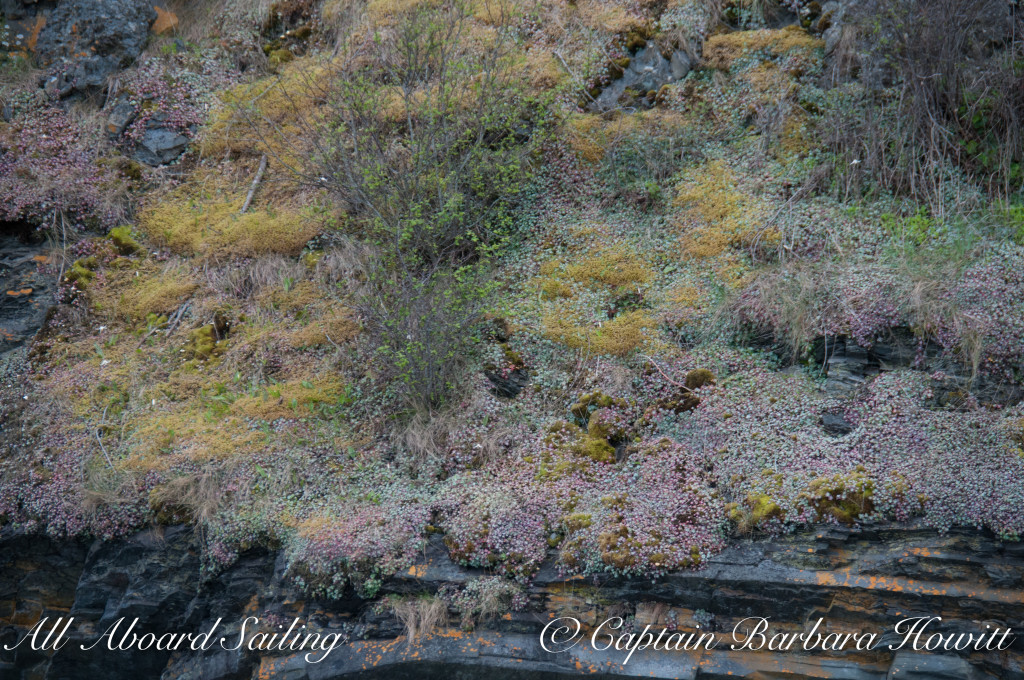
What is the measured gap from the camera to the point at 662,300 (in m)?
6.05

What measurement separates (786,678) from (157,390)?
17.8 ft

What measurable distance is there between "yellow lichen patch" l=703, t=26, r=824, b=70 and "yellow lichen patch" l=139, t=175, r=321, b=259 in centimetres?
469

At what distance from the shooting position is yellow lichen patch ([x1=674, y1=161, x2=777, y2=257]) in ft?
20.5

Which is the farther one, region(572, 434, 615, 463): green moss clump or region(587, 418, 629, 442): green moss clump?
region(587, 418, 629, 442): green moss clump

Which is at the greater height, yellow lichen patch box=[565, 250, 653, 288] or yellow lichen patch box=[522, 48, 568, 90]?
yellow lichen patch box=[522, 48, 568, 90]

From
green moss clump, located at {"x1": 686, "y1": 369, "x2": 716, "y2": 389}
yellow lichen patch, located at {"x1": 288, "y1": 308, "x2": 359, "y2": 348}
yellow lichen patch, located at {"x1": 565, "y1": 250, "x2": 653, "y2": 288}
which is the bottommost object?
yellow lichen patch, located at {"x1": 288, "y1": 308, "x2": 359, "y2": 348}

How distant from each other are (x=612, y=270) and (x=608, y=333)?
2.49 ft

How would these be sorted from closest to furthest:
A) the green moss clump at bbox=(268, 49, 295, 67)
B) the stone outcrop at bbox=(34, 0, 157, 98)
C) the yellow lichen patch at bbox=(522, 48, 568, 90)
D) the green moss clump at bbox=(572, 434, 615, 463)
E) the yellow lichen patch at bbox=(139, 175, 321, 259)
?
1. the green moss clump at bbox=(572, 434, 615, 463)
2. the yellow lichen patch at bbox=(139, 175, 321, 259)
3. the yellow lichen patch at bbox=(522, 48, 568, 90)
4. the stone outcrop at bbox=(34, 0, 157, 98)
5. the green moss clump at bbox=(268, 49, 295, 67)

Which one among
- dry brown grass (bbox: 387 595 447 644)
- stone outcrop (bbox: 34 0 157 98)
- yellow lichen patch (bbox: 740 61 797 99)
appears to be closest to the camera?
dry brown grass (bbox: 387 595 447 644)

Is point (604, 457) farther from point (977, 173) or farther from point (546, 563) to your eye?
point (977, 173)

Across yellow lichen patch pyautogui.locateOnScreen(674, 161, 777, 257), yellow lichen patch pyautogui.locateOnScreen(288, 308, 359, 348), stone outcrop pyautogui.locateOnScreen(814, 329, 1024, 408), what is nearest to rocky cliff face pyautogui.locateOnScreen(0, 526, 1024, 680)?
stone outcrop pyautogui.locateOnScreen(814, 329, 1024, 408)

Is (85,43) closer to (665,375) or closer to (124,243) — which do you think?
(124,243)

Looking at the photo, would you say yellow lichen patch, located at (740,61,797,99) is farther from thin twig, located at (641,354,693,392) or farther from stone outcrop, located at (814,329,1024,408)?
thin twig, located at (641,354,693,392)

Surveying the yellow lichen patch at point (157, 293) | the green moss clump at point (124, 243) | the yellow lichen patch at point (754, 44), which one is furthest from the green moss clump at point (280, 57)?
the yellow lichen patch at point (754, 44)
